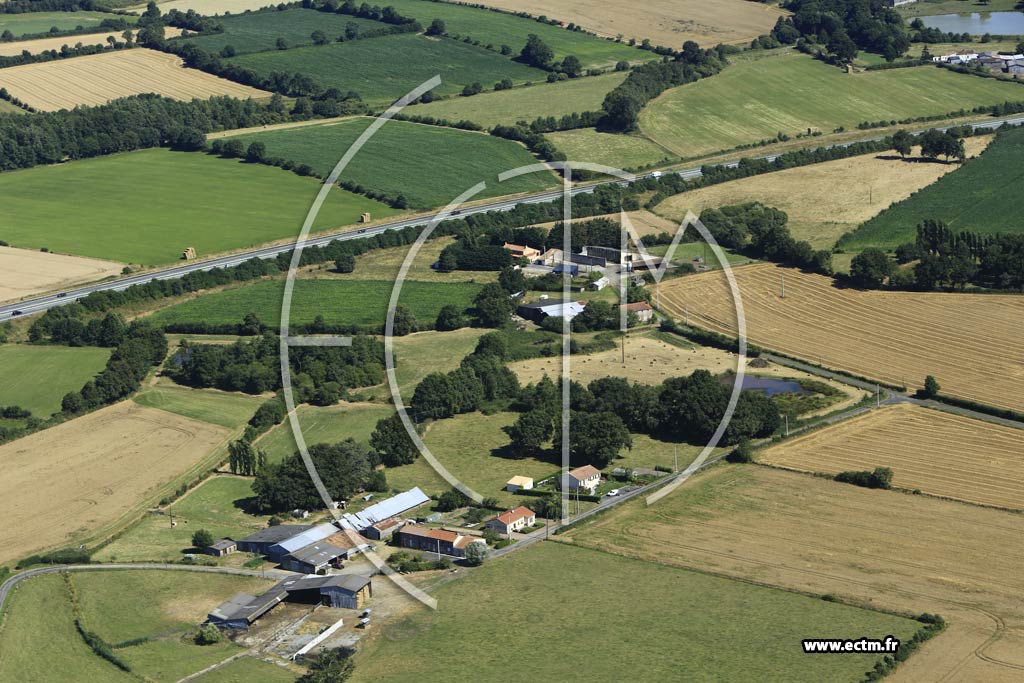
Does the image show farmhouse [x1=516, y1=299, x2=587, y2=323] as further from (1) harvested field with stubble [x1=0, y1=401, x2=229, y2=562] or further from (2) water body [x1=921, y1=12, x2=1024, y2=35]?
(2) water body [x1=921, y1=12, x2=1024, y2=35]

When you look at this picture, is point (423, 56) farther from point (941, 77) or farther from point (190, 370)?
point (190, 370)

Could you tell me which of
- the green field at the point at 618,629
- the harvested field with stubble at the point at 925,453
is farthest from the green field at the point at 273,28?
the green field at the point at 618,629

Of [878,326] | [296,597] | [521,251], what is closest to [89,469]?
[296,597]

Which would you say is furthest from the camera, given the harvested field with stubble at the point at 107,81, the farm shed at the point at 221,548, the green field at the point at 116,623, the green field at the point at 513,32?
the green field at the point at 513,32

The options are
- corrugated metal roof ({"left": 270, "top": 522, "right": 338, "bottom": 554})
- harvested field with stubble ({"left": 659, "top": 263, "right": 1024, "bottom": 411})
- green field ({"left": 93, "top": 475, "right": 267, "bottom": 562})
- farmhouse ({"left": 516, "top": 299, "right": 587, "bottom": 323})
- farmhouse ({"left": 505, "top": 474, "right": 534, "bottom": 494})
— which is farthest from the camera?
farmhouse ({"left": 516, "top": 299, "right": 587, "bottom": 323})

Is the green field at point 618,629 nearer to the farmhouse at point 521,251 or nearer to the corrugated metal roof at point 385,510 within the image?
the corrugated metal roof at point 385,510

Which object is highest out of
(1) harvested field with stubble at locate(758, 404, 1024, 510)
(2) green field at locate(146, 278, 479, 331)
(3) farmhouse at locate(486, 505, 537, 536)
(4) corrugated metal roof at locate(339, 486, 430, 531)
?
(2) green field at locate(146, 278, 479, 331)

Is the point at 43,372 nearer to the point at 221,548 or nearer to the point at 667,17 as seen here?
the point at 221,548

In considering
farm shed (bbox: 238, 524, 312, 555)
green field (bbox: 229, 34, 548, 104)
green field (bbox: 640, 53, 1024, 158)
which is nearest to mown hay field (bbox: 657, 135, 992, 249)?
green field (bbox: 640, 53, 1024, 158)
